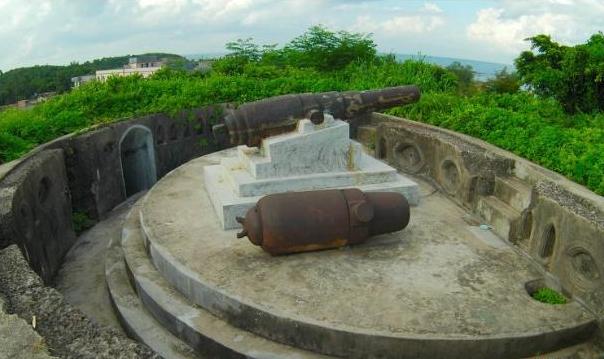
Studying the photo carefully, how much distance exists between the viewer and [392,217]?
18.9 feet

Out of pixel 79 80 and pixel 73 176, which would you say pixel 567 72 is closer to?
pixel 73 176

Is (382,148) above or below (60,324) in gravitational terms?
above

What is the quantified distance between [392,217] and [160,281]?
2903 mm

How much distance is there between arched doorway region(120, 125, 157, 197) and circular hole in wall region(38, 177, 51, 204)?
331cm

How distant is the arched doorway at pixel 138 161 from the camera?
1091 cm

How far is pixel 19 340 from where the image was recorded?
2.92m

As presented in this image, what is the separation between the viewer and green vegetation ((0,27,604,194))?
23.9ft

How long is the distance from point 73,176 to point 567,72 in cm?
1063

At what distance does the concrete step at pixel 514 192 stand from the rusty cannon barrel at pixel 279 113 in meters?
2.40

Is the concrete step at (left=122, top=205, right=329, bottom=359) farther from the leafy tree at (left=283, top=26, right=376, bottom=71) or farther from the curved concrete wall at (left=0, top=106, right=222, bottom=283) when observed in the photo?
the leafy tree at (left=283, top=26, right=376, bottom=71)

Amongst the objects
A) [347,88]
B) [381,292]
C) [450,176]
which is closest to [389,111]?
[347,88]

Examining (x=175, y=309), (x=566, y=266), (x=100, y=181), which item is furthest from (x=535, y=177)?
(x=100, y=181)

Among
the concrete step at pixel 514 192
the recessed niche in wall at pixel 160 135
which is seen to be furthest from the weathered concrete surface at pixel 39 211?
the concrete step at pixel 514 192

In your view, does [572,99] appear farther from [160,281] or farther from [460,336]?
[160,281]
